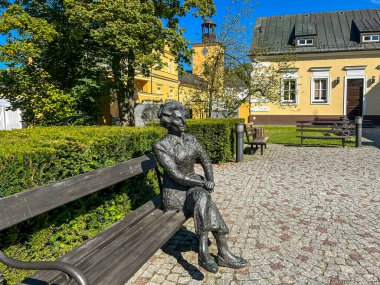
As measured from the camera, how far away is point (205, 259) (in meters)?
2.99

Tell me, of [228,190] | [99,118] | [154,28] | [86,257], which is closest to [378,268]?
[86,257]

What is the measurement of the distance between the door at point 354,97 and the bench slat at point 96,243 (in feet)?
83.8

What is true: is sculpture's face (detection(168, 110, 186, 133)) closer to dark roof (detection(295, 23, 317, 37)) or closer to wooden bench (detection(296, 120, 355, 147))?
wooden bench (detection(296, 120, 355, 147))

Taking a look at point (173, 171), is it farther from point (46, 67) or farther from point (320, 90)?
point (320, 90)

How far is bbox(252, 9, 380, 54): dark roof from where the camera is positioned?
24.8 m

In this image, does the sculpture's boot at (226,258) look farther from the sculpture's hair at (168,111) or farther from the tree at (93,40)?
the tree at (93,40)

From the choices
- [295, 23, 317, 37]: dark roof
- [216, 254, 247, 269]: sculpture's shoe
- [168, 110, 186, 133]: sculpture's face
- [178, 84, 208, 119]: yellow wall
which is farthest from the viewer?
[295, 23, 317, 37]: dark roof

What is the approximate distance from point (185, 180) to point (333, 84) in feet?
82.8

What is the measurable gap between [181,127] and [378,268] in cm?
264

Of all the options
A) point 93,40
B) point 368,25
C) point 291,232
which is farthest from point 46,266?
point 368,25

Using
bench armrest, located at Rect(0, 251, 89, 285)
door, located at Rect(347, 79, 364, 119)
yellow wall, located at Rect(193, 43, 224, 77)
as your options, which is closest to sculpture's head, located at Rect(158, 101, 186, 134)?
bench armrest, located at Rect(0, 251, 89, 285)

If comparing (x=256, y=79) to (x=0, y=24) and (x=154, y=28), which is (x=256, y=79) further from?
(x=0, y=24)

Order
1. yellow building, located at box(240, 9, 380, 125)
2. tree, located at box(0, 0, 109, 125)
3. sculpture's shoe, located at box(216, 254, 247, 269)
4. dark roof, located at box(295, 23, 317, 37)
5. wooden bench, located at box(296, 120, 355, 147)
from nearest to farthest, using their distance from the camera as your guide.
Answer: sculpture's shoe, located at box(216, 254, 247, 269), tree, located at box(0, 0, 109, 125), wooden bench, located at box(296, 120, 355, 147), yellow building, located at box(240, 9, 380, 125), dark roof, located at box(295, 23, 317, 37)

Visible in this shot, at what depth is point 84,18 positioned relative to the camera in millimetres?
11062
